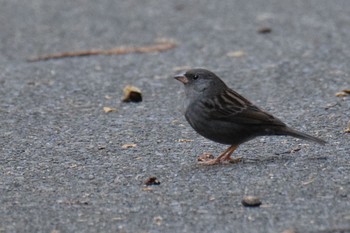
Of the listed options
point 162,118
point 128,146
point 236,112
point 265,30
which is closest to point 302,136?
point 236,112

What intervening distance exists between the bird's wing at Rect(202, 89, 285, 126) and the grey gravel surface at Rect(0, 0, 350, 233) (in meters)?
0.29

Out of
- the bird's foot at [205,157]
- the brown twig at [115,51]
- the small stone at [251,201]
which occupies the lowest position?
the brown twig at [115,51]

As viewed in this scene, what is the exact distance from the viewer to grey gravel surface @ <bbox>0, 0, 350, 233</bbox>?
18.4 ft

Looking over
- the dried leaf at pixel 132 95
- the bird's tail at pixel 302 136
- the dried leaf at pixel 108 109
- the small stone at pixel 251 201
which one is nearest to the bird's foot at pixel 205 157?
the bird's tail at pixel 302 136

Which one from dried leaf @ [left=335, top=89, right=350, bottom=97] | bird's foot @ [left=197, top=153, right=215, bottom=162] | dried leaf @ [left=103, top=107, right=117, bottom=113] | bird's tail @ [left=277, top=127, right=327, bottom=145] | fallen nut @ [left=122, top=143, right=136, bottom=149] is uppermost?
bird's tail @ [left=277, top=127, right=327, bottom=145]

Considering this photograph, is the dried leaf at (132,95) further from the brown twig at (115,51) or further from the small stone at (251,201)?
the small stone at (251,201)

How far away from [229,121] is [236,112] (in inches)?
3.2

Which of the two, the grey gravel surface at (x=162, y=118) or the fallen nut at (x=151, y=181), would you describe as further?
the fallen nut at (x=151, y=181)

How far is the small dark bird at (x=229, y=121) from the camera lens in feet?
21.7

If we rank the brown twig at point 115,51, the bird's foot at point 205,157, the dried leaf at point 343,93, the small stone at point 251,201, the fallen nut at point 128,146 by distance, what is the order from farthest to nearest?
the brown twig at point 115,51
the dried leaf at point 343,93
the fallen nut at point 128,146
the bird's foot at point 205,157
the small stone at point 251,201

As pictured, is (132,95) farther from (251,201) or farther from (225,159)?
(251,201)

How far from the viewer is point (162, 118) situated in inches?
320

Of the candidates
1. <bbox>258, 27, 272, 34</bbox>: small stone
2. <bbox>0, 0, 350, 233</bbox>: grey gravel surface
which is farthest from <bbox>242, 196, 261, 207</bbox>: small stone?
<bbox>258, 27, 272, 34</bbox>: small stone

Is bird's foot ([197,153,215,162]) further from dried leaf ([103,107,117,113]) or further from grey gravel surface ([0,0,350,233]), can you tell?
dried leaf ([103,107,117,113])
